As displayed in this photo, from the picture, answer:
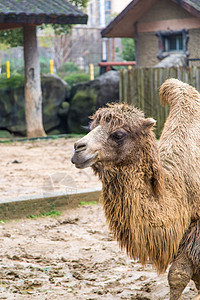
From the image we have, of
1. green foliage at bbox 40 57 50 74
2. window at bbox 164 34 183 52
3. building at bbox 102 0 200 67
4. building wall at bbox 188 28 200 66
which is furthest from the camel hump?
Result: green foliage at bbox 40 57 50 74

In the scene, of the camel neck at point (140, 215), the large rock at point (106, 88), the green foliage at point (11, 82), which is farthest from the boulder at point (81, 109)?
the camel neck at point (140, 215)

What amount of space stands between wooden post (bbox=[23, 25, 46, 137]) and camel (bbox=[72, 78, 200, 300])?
426 inches

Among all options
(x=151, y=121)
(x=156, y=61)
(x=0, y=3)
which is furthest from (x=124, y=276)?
(x=156, y=61)

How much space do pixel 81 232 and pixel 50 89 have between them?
10.4 m

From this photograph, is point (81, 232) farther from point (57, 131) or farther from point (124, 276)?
point (57, 131)

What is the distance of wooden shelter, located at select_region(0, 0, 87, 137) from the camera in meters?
12.8

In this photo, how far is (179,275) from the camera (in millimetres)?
3512

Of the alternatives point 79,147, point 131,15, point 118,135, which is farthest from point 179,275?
point 131,15

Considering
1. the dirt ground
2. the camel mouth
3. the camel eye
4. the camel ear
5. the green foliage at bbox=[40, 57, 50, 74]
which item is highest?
the green foliage at bbox=[40, 57, 50, 74]

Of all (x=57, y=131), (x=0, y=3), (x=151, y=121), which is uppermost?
(x=0, y=3)

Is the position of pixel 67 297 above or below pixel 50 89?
below

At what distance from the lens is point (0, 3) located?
12875 millimetres

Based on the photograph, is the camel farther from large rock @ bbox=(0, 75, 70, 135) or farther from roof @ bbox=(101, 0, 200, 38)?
large rock @ bbox=(0, 75, 70, 135)

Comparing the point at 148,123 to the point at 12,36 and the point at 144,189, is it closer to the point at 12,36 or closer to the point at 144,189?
the point at 144,189
